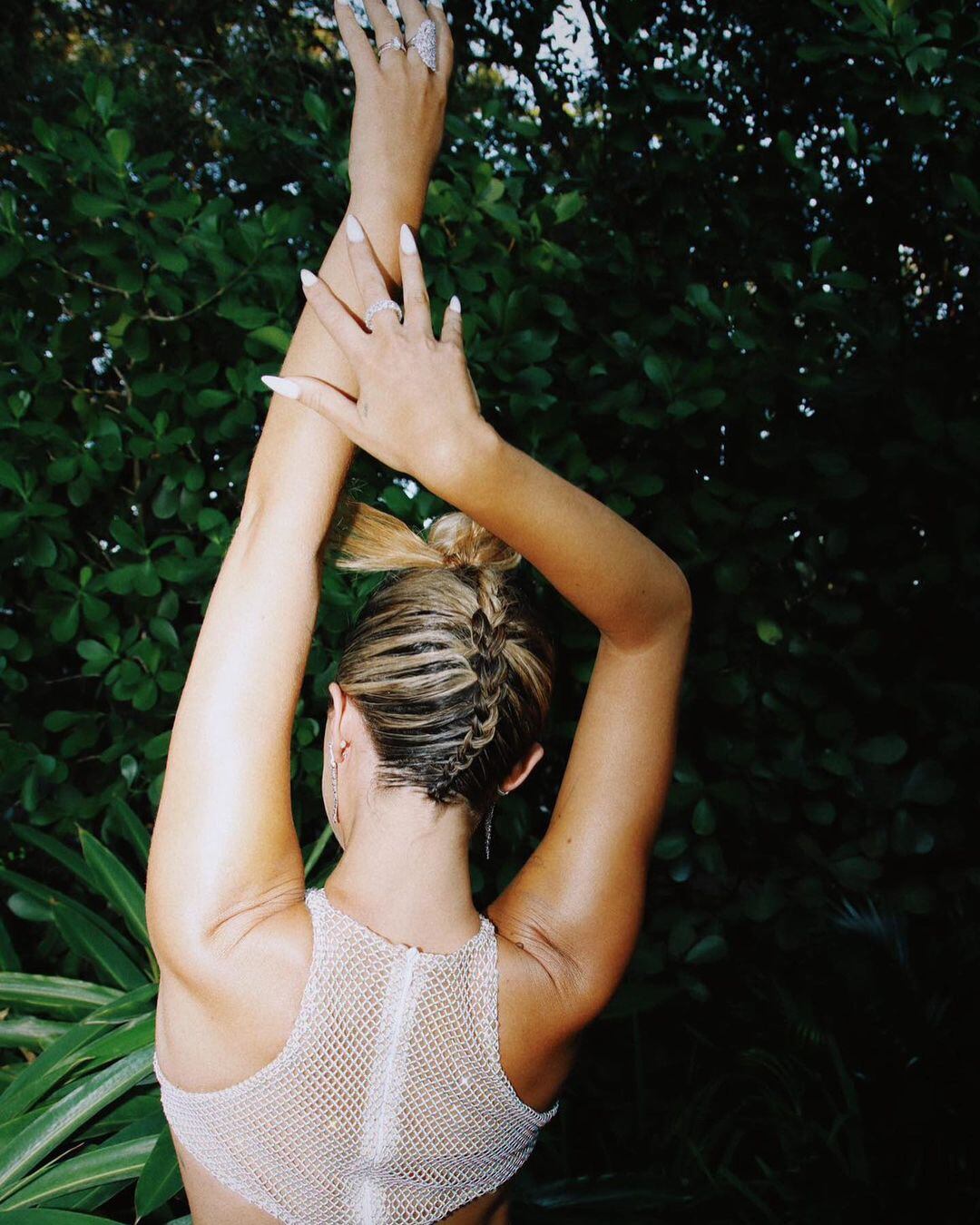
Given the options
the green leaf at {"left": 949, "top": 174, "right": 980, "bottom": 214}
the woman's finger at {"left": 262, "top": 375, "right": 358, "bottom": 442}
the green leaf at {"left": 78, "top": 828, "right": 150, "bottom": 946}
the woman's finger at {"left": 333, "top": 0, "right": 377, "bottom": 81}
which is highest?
the green leaf at {"left": 949, "top": 174, "right": 980, "bottom": 214}

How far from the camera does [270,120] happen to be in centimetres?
281

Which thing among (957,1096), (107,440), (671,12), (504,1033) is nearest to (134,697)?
(107,440)

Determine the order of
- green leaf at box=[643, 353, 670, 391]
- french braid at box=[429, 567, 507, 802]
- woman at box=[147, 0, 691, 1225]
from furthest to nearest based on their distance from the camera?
green leaf at box=[643, 353, 670, 391]
french braid at box=[429, 567, 507, 802]
woman at box=[147, 0, 691, 1225]

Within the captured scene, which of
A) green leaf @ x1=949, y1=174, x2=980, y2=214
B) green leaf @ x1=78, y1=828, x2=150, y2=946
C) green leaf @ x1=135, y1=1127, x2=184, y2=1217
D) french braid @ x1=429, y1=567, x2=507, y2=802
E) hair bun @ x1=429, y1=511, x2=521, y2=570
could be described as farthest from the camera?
green leaf @ x1=78, y1=828, x2=150, y2=946

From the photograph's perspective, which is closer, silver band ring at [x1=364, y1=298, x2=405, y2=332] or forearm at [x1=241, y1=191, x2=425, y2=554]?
silver band ring at [x1=364, y1=298, x2=405, y2=332]

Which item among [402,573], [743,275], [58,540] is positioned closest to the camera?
[402,573]

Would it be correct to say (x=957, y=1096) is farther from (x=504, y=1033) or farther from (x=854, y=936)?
(x=504, y=1033)

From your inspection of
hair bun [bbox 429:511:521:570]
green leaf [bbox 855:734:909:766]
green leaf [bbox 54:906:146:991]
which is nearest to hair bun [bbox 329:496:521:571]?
hair bun [bbox 429:511:521:570]

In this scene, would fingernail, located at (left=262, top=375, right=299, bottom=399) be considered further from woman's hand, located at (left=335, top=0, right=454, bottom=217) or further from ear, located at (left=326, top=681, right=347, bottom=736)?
ear, located at (left=326, top=681, right=347, bottom=736)

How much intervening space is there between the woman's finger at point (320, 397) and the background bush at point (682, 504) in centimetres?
117

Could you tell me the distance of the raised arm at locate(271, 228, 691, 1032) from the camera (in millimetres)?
803

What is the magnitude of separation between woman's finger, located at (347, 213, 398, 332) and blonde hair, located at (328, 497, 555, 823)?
1.12 ft

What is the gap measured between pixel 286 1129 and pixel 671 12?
282 centimetres

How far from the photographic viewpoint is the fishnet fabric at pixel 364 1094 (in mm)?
1014
